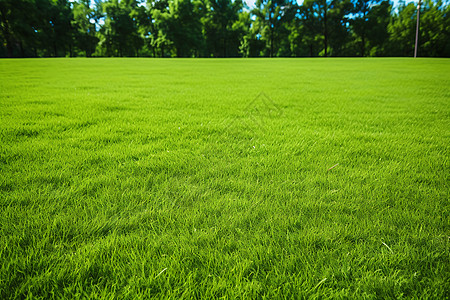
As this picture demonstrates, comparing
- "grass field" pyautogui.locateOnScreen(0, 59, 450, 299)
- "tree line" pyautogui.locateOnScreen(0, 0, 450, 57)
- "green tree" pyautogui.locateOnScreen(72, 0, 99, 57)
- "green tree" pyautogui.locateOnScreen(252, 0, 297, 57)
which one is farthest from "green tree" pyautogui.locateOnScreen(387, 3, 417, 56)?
"green tree" pyautogui.locateOnScreen(72, 0, 99, 57)

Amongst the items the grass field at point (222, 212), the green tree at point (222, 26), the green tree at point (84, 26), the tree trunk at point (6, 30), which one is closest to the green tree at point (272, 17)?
the green tree at point (222, 26)

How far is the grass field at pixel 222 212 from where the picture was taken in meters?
1.34

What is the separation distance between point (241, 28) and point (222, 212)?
7154 cm

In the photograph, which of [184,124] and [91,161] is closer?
[91,161]

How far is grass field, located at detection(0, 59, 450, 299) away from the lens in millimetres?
1337

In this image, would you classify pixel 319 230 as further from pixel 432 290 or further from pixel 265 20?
pixel 265 20

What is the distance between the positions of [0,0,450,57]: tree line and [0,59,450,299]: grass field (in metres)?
56.1

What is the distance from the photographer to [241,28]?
213 feet

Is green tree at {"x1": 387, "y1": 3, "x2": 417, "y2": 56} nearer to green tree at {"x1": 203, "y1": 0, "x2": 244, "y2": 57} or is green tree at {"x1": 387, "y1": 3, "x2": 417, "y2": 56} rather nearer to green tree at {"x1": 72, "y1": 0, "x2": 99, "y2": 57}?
green tree at {"x1": 203, "y1": 0, "x2": 244, "y2": 57}

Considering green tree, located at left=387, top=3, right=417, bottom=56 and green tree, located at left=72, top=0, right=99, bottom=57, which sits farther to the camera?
green tree, located at left=72, top=0, right=99, bottom=57

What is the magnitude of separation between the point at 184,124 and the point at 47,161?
2.11 metres

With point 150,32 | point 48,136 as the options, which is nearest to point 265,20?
point 150,32

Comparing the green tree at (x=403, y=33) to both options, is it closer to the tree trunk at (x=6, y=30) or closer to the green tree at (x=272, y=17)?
the green tree at (x=272, y=17)

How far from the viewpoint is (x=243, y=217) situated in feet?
6.02
